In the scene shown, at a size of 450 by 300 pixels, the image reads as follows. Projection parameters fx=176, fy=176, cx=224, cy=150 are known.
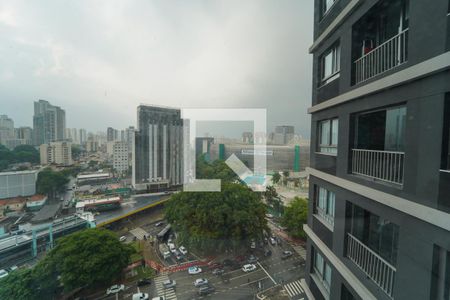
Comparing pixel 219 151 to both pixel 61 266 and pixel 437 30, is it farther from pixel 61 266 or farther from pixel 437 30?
pixel 437 30

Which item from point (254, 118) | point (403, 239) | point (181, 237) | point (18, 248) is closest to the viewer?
point (403, 239)

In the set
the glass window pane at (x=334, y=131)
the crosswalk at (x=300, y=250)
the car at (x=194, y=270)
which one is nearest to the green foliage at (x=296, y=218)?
the crosswalk at (x=300, y=250)

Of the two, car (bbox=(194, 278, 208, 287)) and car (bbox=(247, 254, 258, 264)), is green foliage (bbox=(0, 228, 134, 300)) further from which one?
car (bbox=(247, 254, 258, 264))

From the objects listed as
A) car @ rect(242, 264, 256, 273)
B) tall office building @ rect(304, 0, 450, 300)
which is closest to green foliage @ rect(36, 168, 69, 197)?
car @ rect(242, 264, 256, 273)

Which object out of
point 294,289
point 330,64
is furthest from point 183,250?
point 330,64

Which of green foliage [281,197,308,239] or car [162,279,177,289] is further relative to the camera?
green foliage [281,197,308,239]

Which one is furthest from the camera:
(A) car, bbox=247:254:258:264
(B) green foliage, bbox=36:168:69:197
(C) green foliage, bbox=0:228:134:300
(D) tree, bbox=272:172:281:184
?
(D) tree, bbox=272:172:281:184

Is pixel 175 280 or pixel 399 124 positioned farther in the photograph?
Result: pixel 175 280

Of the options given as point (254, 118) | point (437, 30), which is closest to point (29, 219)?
point (254, 118)

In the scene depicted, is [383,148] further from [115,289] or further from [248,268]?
[115,289]
